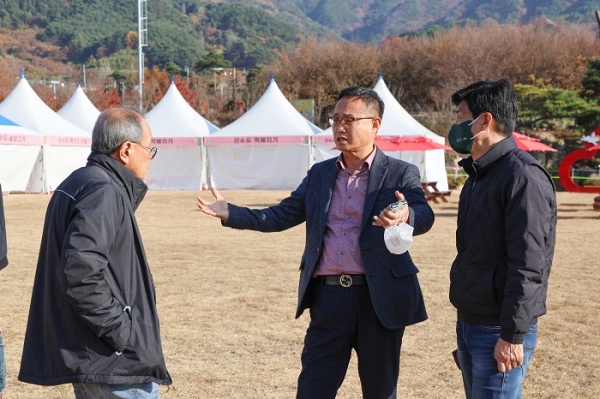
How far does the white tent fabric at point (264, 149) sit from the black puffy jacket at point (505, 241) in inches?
967

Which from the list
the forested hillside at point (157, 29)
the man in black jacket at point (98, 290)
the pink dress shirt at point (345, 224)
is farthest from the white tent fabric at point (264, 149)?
the forested hillside at point (157, 29)

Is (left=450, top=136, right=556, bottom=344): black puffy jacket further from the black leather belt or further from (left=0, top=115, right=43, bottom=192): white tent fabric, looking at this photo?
(left=0, top=115, right=43, bottom=192): white tent fabric

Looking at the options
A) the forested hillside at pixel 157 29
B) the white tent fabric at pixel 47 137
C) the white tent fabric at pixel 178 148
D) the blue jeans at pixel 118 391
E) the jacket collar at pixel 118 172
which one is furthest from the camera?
the forested hillside at pixel 157 29

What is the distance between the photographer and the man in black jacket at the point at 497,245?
3.09 meters

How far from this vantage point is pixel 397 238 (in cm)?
344

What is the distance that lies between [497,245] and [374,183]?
0.80 meters

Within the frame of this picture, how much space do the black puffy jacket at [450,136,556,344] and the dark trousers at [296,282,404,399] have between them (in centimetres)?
49

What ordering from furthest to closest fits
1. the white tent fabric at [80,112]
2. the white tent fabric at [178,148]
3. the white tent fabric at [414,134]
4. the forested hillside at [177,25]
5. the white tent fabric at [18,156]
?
the forested hillside at [177,25] → the white tent fabric at [80,112] → the white tent fabric at [178,148] → the white tent fabric at [414,134] → the white tent fabric at [18,156]

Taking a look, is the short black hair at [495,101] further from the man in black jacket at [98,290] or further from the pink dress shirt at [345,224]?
the man in black jacket at [98,290]

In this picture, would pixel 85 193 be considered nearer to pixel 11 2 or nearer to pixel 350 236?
pixel 350 236

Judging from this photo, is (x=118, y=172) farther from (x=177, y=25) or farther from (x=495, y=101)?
(x=177, y=25)

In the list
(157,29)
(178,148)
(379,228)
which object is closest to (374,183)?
(379,228)

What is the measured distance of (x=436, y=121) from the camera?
4109 cm

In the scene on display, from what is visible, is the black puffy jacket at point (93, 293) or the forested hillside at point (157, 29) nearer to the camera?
the black puffy jacket at point (93, 293)
